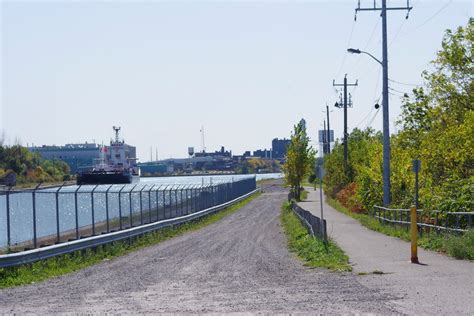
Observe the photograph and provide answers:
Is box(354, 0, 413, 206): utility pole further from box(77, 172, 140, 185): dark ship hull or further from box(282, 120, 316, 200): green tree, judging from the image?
box(77, 172, 140, 185): dark ship hull

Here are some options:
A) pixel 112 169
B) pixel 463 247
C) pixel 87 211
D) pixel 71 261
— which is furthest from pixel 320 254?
pixel 112 169

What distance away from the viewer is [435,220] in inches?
1072

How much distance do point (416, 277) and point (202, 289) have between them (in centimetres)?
438

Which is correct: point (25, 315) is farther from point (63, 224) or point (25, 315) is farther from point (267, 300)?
point (63, 224)

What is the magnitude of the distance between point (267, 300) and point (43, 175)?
2848 inches

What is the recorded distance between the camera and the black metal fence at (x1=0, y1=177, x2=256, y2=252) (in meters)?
24.4

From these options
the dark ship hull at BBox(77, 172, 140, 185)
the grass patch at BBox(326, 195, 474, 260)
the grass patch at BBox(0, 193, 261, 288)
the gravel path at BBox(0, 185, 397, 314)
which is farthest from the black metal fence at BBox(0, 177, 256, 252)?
the dark ship hull at BBox(77, 172, 140, 185)

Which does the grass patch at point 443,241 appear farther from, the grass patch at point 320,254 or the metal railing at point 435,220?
the grass patch at point 320,254

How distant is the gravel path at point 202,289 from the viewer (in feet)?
43.3

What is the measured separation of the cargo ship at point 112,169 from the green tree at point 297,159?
29.0 meters

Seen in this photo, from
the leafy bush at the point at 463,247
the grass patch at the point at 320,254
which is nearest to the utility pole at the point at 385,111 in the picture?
the grass patch at the point at 320,254

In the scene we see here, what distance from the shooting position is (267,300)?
13734 millimetres

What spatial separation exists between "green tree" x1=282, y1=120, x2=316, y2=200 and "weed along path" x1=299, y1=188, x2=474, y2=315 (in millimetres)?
46940

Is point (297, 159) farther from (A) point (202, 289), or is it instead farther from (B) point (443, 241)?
(A) point (202, 289)
